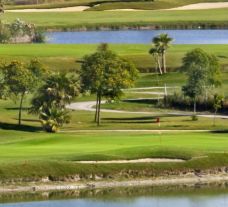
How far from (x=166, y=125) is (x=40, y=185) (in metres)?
26.8

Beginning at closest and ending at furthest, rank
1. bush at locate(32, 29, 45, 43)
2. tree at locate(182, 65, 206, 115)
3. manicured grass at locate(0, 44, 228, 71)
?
tree at locate(182, 65, 206, 115), manicured grass at locate(0, 44, 228, 71), bush at locate(32, 29, 45, 43)

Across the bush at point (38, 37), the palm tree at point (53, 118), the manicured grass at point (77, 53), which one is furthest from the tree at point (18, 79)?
the bush at point (38, 37)

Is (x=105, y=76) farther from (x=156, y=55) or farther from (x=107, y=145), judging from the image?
(x=156, y=55)

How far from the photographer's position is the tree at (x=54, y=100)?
7288cm

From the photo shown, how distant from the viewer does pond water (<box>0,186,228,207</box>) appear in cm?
4856

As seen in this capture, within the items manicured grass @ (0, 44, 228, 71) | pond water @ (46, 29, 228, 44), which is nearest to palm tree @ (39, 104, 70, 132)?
manicured grass @ (0, 44, 228, 71)

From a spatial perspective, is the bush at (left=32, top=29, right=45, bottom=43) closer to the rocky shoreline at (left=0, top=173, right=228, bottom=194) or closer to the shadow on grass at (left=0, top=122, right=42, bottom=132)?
the shadow on grass at (left=0, top=122, right=42, bottom=132)

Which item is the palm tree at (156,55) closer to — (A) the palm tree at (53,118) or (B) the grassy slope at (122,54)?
(B) the grassy slope at (122,54)

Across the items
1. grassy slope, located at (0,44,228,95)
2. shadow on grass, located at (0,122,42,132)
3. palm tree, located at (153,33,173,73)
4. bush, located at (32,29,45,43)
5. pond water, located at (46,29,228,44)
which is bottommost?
pond water, located at (46,29,228,44)

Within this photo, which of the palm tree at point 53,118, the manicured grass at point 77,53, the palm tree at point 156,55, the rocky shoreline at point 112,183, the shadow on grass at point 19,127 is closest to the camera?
the rocky shoreline at point 112,183

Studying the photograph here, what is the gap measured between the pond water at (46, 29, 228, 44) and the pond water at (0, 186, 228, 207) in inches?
4494

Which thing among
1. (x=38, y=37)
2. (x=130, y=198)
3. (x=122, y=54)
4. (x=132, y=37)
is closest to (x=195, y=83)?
(x=130, y=198)

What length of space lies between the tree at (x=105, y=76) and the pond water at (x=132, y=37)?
82.6m

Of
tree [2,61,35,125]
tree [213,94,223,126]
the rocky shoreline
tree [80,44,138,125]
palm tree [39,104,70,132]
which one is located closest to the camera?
the rocky shoreline
